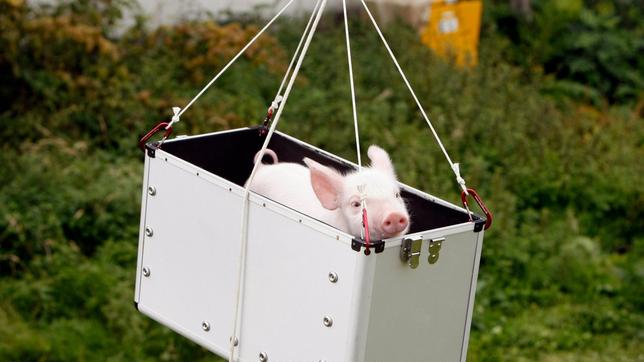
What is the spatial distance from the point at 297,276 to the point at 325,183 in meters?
0.36

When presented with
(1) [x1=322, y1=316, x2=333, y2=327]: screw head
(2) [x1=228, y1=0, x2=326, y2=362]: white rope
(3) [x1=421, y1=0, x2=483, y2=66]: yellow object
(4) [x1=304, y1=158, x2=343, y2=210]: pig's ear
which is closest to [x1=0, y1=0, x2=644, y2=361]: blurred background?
(3) [x1=421, y1=0, x2=483, y2=66]: yellow object

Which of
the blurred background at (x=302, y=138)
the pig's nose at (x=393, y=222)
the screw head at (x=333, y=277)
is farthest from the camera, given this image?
the blurred background at (x=302, y=138)

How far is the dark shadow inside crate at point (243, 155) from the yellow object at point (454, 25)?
23.5ft

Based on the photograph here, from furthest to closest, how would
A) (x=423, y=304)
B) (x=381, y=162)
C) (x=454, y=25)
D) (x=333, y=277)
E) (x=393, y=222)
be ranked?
(x=454, y=25) → (x=381, y=162) → (x=423, y=304) → (x=393, y=222) → (x=333, y=277)

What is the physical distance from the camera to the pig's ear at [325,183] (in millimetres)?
3420

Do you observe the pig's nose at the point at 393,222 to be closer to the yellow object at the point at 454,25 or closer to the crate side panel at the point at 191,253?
the crate side panel at the point at 191,253

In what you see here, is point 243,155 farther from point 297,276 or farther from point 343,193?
point 297,276

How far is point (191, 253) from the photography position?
359 cm

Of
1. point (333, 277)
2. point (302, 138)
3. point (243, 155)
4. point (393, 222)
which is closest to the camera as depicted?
point (333, 277)

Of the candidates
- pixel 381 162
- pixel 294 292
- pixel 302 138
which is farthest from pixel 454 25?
pixel 294 292

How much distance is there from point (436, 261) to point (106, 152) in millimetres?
5034

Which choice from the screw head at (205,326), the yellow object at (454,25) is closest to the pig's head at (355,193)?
the screw head at (205,326)

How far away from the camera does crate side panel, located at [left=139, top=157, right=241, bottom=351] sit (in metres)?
3.46

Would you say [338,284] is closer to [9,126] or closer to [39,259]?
[39,259]
